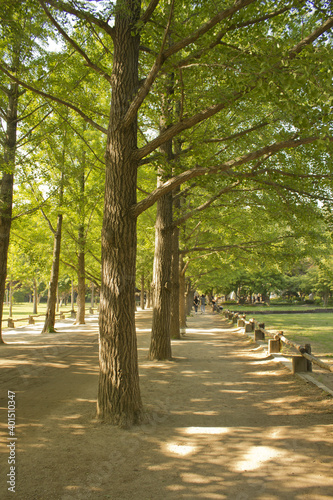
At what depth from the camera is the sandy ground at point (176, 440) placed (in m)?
3.86

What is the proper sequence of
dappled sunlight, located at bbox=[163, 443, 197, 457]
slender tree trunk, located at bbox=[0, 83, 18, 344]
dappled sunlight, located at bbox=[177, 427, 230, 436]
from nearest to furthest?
dappled sunlight, located at bbox=[163, 443, 197, 457] → dappled sunlight, located at bbox=[177, 427, 230, 436] → slender tree trunk, located at bbox=[0, 83, 18, 344]

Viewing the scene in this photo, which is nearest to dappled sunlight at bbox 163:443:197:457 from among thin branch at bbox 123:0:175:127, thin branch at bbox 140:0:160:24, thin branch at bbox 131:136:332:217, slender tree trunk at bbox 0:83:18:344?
thin branch at bbox 131:136:332:217

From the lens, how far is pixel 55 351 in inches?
471

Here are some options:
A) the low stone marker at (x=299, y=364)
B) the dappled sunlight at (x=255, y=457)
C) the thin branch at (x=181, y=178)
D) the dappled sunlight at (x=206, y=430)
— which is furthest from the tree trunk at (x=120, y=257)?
the low stone marker at (x=299, y=364)

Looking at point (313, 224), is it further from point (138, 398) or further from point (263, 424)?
point (138, 398)

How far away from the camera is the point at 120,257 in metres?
5.71

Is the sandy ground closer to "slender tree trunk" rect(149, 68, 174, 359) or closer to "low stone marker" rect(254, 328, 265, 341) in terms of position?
"slender tree trunk" rect(149, 68, 174, 359)

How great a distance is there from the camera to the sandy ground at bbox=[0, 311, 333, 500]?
386cm

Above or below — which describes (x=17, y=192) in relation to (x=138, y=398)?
above

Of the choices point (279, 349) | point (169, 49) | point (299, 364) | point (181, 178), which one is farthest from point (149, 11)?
point (279, 349)

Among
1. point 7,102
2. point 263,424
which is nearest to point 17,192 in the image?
point 7,102

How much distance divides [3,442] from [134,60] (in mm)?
5914

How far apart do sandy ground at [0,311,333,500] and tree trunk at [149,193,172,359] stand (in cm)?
132

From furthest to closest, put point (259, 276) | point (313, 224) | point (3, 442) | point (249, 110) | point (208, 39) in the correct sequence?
point (259, 276), point (313, 224), point (249, 110), point (208, 39), point (3, 442)
